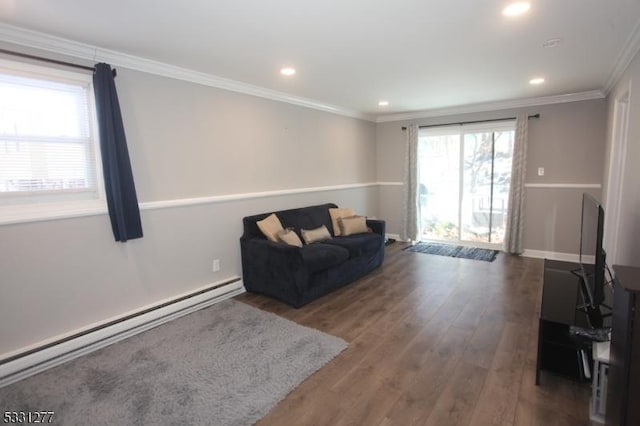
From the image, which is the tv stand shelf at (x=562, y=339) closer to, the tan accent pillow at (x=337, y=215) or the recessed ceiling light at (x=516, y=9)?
the recessed ceiling light at (x=516, y=9)

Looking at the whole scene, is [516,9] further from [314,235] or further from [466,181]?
[466,181]

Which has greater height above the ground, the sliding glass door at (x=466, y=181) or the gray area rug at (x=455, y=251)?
the sliding glass door at (x=466, y=181)

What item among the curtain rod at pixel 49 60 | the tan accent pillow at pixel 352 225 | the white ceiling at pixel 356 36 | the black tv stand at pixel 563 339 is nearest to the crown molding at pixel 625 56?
the white ceiling at pixel 356 36

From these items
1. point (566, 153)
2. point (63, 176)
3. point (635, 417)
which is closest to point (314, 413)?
point (635, 417)

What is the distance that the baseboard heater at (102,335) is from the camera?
229cm

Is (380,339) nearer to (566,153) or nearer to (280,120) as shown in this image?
(280,120)

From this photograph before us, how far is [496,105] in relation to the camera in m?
5.14

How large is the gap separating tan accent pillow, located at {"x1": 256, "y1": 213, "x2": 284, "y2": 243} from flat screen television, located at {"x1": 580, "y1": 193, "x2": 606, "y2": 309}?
2784 millimetres

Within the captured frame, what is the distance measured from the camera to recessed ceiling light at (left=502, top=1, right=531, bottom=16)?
6.73ft

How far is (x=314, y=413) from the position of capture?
6.32 feet

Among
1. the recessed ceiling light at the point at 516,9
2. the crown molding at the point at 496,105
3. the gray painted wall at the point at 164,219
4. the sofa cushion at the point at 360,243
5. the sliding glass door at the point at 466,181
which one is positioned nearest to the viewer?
the recessed ceiling light at the point at 516,9

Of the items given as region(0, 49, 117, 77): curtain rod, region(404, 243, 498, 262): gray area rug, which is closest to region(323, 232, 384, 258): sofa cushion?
region(404, 243, 498, 262): gray area rug

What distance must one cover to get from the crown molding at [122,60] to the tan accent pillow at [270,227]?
153 centimetres

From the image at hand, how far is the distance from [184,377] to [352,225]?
118 inches
